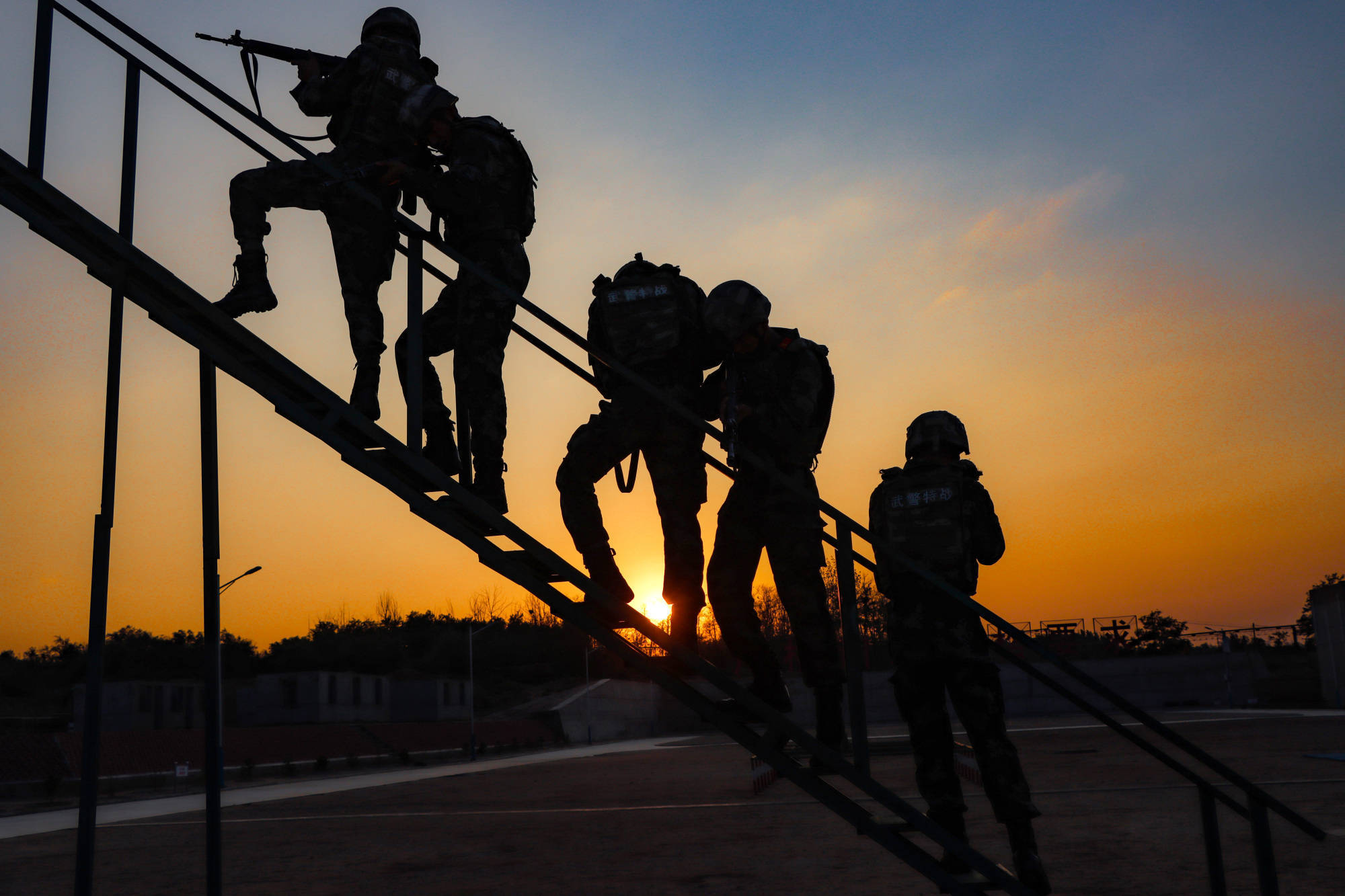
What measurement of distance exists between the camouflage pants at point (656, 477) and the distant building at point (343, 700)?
Result: 4956 centimetres

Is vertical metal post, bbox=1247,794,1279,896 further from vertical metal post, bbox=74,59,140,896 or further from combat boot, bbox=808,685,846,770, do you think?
vertical metal post, bbox=74,59,140,896

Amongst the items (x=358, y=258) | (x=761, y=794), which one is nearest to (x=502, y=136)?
(x=358, y=258)

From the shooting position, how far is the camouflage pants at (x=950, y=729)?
4.77 metres

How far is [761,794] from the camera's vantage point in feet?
46.0

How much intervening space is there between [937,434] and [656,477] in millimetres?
1618

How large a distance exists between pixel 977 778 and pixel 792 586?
5.81 ft

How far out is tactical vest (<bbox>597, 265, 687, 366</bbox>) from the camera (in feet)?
15.5

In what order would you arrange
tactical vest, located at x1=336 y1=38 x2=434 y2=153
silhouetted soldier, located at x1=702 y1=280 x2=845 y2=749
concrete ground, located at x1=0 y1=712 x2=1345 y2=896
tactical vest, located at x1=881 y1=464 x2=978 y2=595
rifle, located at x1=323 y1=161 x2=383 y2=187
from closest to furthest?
rifle, located at x1=323 y1=161 x2=383 y2=187 < silhouetted soldier, located at x1=702 y1=280 x2=845 y2=749 < tactical vest, located at x1=881 y1=464 x2=978 y2=595 < tactical vest, located at x1=336 y1=38 x2=434 y2=153 < concrete ground, located at x1=0 y1=712 x2=1345 y2=896

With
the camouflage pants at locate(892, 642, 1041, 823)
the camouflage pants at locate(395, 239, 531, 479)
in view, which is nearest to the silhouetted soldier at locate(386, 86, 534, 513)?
the camouflage pants at locate(395, 239, 531, 479)

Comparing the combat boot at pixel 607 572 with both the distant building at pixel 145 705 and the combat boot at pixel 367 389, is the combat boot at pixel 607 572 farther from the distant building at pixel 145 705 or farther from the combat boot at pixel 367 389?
the distant building at pixel 145 705

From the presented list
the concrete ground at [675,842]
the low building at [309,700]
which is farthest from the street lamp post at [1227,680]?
the low building at [309,700]

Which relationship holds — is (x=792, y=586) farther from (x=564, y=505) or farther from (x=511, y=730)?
(x=511, y=730)

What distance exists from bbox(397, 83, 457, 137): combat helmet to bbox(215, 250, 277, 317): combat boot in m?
1.05

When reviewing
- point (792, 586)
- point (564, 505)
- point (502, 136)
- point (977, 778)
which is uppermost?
point (502, 136)
